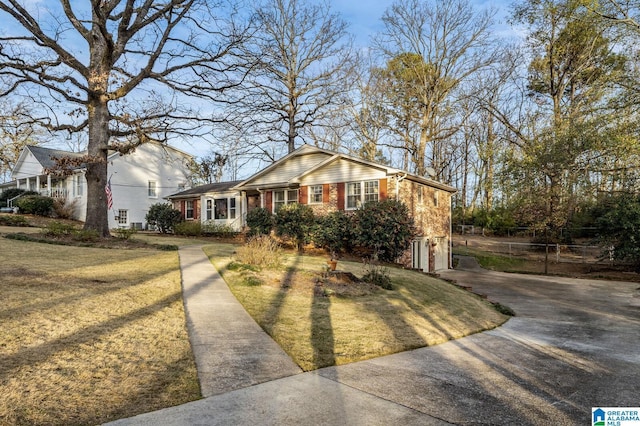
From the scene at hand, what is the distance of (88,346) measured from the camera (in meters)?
4.86

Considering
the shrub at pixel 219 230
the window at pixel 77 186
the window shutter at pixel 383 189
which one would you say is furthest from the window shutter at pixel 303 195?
the window at pixel 77 186

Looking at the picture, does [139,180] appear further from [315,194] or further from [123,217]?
[315,194]

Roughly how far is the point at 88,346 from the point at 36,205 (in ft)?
89.4

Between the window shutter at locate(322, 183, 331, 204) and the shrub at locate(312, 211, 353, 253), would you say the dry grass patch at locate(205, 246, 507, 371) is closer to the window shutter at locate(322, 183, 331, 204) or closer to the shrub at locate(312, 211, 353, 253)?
the shrub at locate(312, 211, 353, 253)

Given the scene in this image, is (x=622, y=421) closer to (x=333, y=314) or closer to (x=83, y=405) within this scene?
(x=333, y=314)

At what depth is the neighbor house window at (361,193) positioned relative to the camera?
19.9 meters

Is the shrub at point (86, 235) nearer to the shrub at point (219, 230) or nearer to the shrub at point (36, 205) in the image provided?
the shrub at point (219, 230)

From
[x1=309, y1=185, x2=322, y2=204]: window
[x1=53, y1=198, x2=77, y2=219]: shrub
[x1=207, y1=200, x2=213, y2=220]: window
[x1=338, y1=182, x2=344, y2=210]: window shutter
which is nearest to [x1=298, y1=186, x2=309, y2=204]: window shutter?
[x1=309, y1=185, x2=322, y2=204]: window

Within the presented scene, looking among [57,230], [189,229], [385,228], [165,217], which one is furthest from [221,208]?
[385,228]

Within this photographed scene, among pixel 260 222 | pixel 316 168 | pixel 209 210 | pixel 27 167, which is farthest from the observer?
pixel 27 167

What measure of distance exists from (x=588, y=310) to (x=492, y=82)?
80.1ft

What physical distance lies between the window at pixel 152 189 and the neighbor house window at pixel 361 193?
65.9 ft

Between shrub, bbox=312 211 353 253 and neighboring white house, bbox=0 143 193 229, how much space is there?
585 inches

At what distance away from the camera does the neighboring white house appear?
30.6m
